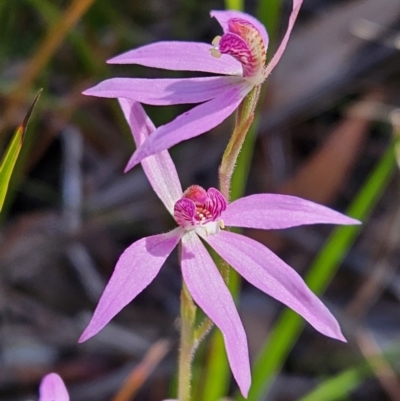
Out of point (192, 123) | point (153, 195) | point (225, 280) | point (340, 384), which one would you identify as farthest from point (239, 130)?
point (153, 195)

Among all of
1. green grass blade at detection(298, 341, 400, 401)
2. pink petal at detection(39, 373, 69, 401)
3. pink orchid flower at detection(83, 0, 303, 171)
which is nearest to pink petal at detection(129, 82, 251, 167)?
pink orchid flower at detection(83, 0, 303, 171)

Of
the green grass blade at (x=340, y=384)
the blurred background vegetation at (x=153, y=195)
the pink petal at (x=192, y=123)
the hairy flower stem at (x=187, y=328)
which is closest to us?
the pink petal at (x=192, y=123)

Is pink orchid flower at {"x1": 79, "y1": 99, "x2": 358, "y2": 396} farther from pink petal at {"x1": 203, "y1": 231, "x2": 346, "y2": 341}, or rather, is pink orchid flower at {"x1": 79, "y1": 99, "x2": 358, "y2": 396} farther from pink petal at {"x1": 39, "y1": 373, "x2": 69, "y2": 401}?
pink petal at {"x1": 39, "y1": 373, "x2": 69, "y2": 401}

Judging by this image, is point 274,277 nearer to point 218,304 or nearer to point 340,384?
point 218,304

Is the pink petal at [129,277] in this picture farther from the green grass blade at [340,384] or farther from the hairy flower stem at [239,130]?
the green grass blade at [340,384]

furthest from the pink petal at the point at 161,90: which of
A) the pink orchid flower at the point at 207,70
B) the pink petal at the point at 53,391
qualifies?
the pink petal at the point at 53,391
